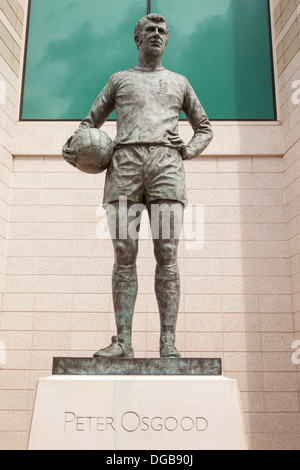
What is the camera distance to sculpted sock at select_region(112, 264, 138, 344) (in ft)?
9.78

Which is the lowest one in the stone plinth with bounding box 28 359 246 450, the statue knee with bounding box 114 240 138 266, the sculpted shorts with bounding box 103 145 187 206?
the stone plinth with bounding box 28 359 246 450

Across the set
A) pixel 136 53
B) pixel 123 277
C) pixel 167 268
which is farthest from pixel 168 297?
pixel 136 53

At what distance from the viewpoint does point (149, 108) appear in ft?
10.3

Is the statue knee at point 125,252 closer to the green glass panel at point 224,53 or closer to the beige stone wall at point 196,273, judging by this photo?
the beige stone wall at point 196,273

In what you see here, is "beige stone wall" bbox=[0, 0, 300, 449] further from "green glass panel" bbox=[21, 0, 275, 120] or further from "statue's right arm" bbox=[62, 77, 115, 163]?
"statue's right arm" bbox=[62, 77, 115, 163]

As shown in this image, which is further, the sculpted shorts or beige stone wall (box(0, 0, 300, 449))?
beige stone wall (box(0, 0, 300, 449))

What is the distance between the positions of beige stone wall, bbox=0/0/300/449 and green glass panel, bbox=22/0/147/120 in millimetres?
378

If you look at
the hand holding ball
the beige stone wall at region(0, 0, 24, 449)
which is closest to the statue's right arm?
the hand holding ball

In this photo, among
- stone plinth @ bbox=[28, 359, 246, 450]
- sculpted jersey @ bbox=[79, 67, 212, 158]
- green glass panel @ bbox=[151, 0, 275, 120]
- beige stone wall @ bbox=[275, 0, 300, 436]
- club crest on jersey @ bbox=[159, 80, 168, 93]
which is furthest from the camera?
green glass panel @ bbox=[151, 0, 275, 120]

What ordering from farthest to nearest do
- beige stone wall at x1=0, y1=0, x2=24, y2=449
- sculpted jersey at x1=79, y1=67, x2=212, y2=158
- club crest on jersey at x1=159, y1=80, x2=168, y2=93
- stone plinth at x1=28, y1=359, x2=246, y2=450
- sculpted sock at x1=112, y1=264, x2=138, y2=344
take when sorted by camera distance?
beige stone wall at x1=0, y1=0, x2=24, y2=449 < club crest on jersey at x1=159, y1=80, x2=168, y2=93 < sculpted jersey at x1=79, y1=67, x2=212, y2=158 < sculpted sock at x1=112, y1=264, x2=138, y2=344 < stone plinth at x1=28, y1=359, x2=246, y2=450

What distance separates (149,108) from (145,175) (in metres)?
0.44

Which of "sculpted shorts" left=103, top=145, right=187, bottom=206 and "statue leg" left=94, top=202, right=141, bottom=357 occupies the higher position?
"sculpted shorts" left=103, top=145, right=187, bottom=206

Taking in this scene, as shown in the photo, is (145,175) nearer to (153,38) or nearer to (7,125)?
(153,38)

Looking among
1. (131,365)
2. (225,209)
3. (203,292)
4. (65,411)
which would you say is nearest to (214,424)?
(131,365)
